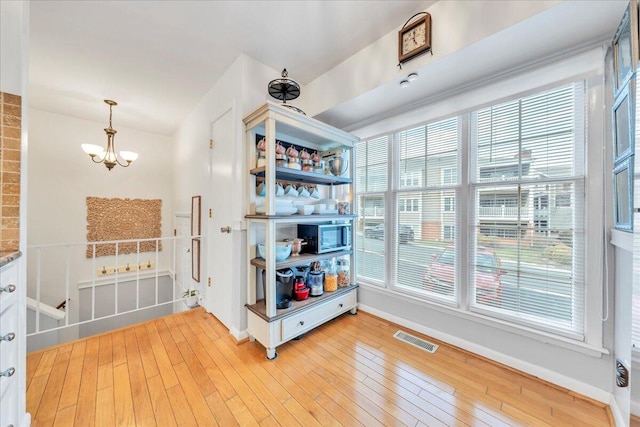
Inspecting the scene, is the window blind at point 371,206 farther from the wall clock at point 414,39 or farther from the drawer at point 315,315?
the wall clock at point 414,39

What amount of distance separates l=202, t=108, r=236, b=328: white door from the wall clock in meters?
1.60

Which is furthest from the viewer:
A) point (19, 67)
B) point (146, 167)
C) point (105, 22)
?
point (146, 167)

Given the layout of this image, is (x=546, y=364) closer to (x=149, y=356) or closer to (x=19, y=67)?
(x=149, y=356)

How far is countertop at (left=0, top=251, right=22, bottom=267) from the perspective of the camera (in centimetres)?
93

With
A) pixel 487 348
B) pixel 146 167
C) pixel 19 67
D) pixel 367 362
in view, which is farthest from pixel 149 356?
pixel 146 167

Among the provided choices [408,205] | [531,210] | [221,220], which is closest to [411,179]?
[408,205]

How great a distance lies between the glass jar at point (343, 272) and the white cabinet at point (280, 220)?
1.9 inches

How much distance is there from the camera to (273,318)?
1818 mm

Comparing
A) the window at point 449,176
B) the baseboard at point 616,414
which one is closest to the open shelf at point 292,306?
the window at point 449,176

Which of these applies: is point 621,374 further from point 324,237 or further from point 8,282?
point 8,282

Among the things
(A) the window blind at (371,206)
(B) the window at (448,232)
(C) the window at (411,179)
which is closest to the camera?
(B) the window at (448,232)

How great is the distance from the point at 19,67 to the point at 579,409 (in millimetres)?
3681

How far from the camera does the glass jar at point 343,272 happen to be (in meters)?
2.60

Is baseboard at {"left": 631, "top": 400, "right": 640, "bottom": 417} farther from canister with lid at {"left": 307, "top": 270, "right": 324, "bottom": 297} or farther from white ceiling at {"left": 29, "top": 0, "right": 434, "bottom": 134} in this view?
white ceiling at {"left": 29, "top": 0, "right": 434, "bottom": 134}
